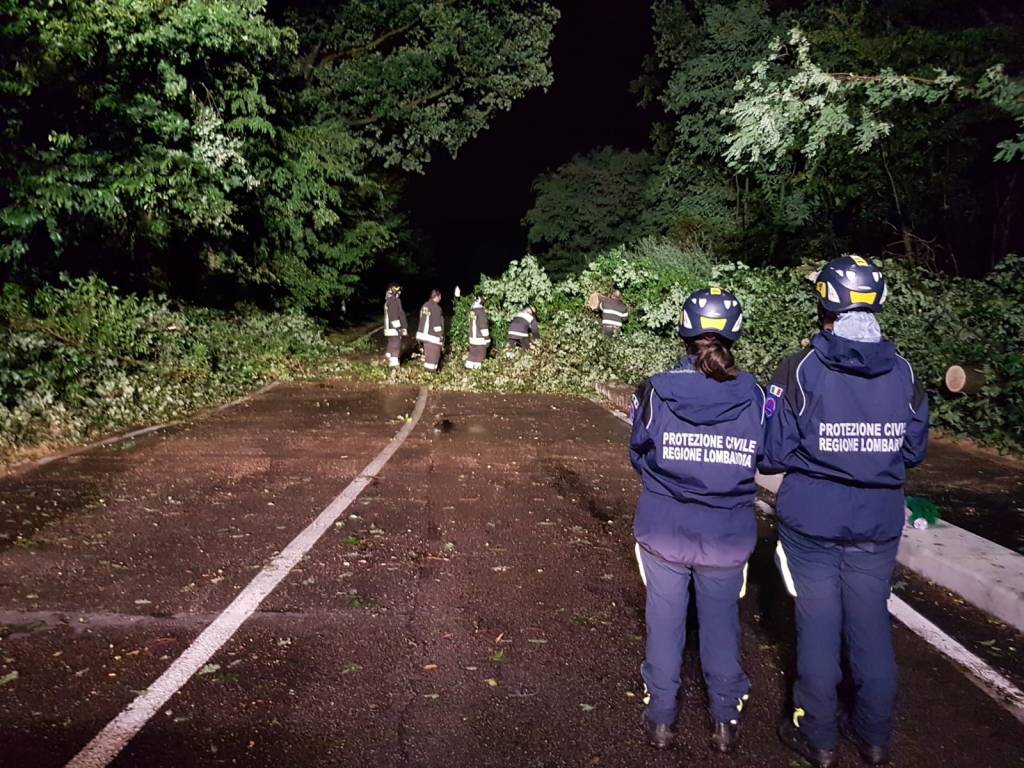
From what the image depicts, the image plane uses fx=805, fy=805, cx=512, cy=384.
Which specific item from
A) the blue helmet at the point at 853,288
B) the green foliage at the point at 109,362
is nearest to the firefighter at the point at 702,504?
the blue helmet at the point at 853,288

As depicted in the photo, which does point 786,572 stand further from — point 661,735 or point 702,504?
point 661,735

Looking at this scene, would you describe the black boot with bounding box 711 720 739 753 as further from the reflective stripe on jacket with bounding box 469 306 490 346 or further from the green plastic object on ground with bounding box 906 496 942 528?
the reflective stripe on jacket with bounding box 469 306 490 346

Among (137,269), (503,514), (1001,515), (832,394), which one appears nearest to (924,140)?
(1001,515)

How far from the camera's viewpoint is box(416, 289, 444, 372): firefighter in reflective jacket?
1869cm

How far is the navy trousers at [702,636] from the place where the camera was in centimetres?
348

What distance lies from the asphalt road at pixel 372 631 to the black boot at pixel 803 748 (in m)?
0.06

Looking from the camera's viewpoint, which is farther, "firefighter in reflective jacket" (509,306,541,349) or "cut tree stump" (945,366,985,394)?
"firefighter in reflective jacket" (509,306,541,349)

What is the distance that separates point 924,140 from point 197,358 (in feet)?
52.4

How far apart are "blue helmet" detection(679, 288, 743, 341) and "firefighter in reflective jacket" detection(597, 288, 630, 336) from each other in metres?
15.8

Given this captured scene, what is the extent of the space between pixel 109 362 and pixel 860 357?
12900 mm

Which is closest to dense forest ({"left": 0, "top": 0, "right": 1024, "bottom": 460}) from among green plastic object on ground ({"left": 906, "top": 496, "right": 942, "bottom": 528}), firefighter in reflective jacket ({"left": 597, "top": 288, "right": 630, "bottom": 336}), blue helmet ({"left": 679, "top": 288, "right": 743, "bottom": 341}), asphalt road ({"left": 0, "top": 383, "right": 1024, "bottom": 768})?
firefighter in reflective jacket ({"left": 597, "top": 288, "right": 630, "bottom": 336})

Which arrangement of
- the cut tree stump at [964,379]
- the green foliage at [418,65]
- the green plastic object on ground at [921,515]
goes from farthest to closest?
the green foliage at [418,65] → the cut tree stump at [964,379] → the green plastic object on ground at [921,515]

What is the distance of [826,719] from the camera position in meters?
3.43

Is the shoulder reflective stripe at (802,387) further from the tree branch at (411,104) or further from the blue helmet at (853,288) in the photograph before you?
the tree branch at (411,104)
